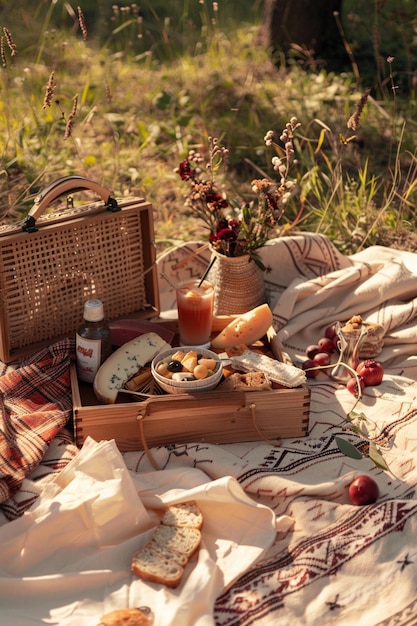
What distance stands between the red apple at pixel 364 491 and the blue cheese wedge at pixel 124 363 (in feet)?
3.00

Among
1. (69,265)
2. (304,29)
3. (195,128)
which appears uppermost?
(304,29)

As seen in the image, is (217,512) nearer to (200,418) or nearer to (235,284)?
(200,418)

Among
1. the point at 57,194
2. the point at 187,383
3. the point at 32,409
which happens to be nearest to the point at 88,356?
the point at 32,409

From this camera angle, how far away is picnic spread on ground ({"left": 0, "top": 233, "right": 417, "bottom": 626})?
7.80 feet

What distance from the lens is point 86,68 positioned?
668 cm

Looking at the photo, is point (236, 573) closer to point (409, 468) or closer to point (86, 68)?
point (409, 468)

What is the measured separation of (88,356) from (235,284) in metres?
0.86

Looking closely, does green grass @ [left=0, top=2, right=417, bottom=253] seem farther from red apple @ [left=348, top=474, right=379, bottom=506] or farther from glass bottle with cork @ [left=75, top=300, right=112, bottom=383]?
red apple @ [left=348, top=474, right=379, bottom=506]

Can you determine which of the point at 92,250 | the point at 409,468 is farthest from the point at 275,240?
the point at 409,468

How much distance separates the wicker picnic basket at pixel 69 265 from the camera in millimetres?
3271

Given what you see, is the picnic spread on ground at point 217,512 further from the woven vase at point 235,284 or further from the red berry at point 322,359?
the woven vase at point 235,284

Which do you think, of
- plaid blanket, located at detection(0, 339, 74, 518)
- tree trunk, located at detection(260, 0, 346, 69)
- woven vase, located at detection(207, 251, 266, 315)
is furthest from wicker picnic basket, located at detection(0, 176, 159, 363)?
tree trunk, located at detection(260, 0, 346, 69)

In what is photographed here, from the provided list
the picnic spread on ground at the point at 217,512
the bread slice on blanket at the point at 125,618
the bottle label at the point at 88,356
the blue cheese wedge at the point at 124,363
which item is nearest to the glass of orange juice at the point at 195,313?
the blue cheese wedge at the point at 124,363

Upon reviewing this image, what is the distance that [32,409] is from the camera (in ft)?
10.2
